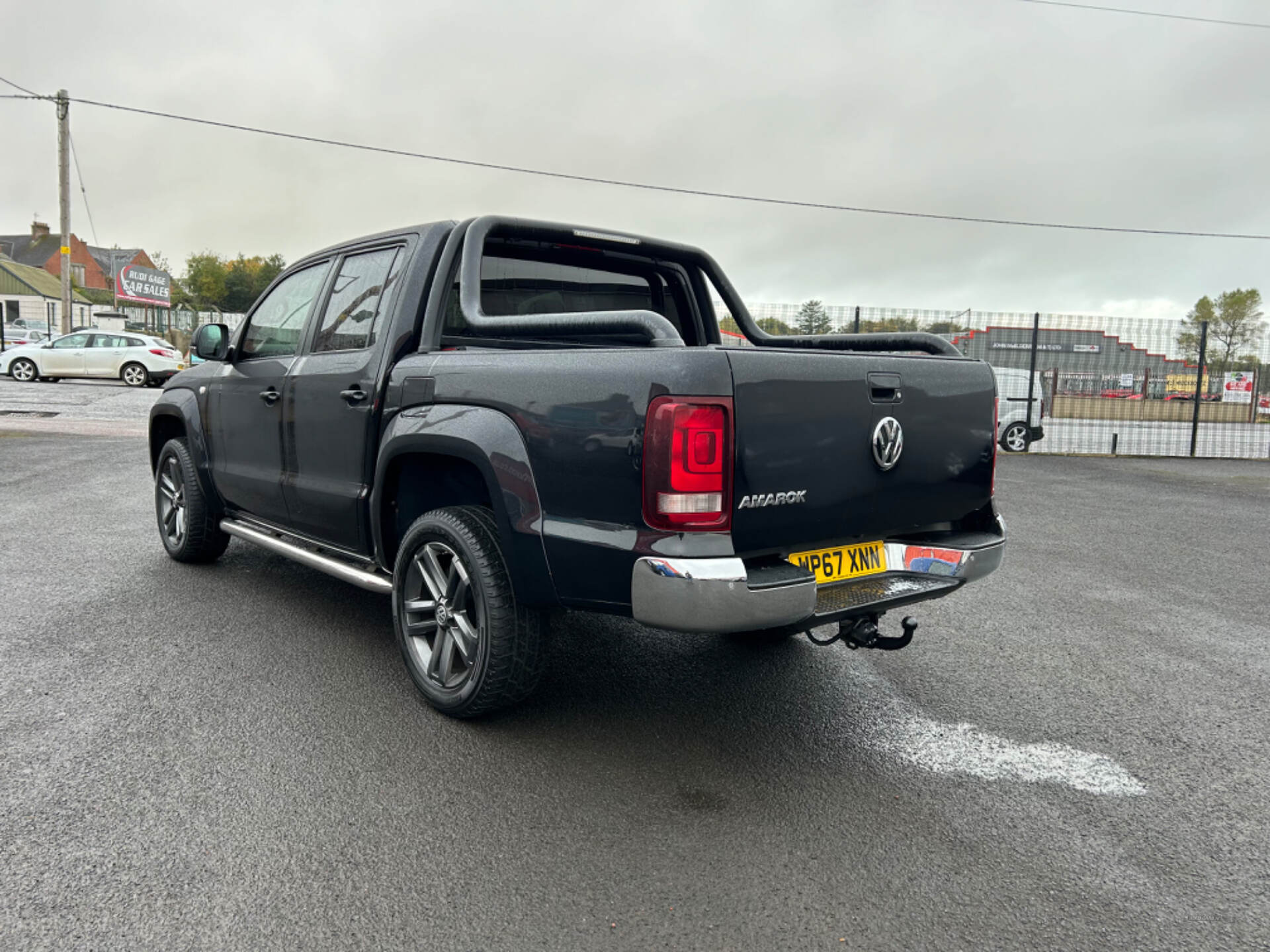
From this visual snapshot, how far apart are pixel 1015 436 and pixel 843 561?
13869 millimetres

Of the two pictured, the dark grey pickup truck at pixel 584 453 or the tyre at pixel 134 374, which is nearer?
the dark grey pickup truck at pixel 584 453

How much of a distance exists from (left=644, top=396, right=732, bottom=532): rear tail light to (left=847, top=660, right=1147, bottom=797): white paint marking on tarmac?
1251 millimetres

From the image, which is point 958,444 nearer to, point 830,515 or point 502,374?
point 830,515

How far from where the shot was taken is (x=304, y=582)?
Answer: 5.39 metres

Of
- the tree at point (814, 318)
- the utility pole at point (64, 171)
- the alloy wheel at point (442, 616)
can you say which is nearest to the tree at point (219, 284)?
the utility pole at point (64, 171)

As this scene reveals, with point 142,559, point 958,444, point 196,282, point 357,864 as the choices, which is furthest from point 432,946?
point 196,282

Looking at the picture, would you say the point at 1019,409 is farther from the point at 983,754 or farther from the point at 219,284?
the point at 219,284

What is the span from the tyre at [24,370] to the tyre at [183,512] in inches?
877

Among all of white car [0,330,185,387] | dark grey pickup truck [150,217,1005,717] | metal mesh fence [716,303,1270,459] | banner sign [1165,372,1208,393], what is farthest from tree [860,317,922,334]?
white car [0,330,185,387]

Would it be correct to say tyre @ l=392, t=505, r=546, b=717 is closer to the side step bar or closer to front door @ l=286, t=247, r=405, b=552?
the side step bar

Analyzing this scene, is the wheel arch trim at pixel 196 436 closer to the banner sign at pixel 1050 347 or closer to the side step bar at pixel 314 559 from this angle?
the side step bar at pixel 314 559

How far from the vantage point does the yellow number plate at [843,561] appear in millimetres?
2928

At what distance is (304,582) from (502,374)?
2.96 m

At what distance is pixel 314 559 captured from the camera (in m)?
4.23
